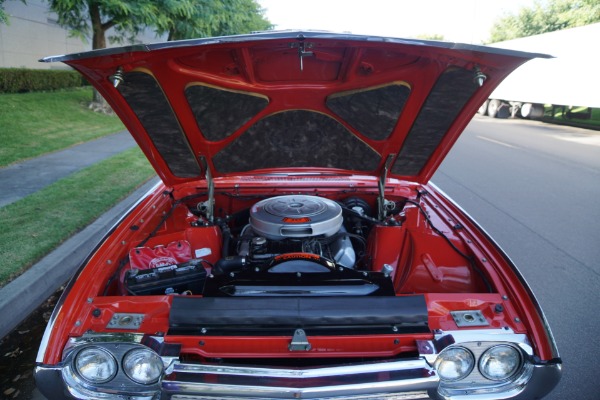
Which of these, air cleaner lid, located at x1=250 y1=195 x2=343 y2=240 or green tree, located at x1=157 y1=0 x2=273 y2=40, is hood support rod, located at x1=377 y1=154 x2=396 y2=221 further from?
green tree, located at x1=157 y1=0 x2=273 y2=40

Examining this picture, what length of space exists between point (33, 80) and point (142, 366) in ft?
47.1

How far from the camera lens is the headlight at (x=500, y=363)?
5.56ft

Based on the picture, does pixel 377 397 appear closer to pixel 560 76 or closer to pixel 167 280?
pixel 167 280

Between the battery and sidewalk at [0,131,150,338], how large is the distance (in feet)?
5.82

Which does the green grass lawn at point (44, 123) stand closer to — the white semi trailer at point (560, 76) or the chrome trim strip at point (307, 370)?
the chrome trim strip at point (307, 370)

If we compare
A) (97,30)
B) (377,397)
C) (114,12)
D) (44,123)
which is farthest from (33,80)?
(377,397)

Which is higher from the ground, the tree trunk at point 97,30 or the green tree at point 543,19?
the green tree at point 543,19

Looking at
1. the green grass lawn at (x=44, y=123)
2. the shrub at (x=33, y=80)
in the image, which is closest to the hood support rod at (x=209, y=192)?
the green grass lawn at (x=44, y=123)

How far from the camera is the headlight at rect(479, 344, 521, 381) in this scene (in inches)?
66.7

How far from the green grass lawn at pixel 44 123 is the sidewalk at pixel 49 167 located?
1.00ft

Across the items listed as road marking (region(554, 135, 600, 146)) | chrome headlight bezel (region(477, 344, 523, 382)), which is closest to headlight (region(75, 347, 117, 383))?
chrome headlight bezel (region(477, 344, 523, 382))

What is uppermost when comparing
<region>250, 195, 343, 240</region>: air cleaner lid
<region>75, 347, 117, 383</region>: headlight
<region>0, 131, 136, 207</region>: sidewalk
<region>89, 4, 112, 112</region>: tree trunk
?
<region>89, 4, 112, 112</region>: tree trunk

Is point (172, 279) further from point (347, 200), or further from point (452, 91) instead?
point (452, 91)

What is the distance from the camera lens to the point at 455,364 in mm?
1715
